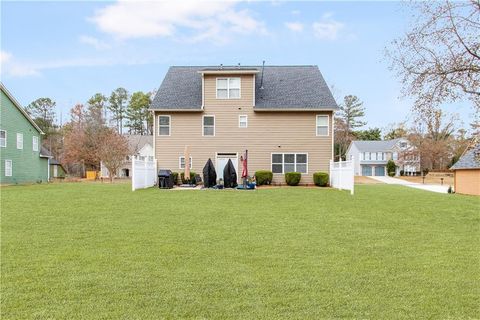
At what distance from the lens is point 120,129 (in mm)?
55594

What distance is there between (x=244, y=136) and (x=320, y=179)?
491 centimetres

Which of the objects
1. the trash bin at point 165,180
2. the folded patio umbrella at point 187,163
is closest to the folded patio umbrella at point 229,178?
the folded patio umbrella at point 187,163

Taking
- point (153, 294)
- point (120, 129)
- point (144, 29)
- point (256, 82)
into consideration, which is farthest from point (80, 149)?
point (153, 294)

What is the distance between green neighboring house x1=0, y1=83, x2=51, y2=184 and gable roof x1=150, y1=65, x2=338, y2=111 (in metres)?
10.4

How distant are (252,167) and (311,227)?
49.4ft

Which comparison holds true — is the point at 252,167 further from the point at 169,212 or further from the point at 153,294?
the point at 153,294

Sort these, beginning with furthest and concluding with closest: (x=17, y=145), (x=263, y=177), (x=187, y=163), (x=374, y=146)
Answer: (x=374, y=146)
(x=17, y=145)
(x=263, y=177)
(x=187, y=163)

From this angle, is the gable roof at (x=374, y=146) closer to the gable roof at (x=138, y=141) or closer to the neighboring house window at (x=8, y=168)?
the gable roof at (x=138, y=141)

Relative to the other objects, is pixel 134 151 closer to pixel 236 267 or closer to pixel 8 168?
pixel 8 168

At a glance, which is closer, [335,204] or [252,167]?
[335,204]

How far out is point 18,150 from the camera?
27.5 metres

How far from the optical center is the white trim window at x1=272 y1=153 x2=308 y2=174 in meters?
22.9

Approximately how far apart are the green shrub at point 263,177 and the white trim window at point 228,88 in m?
4.55

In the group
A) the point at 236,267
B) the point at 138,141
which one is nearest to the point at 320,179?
the point at 236,267
